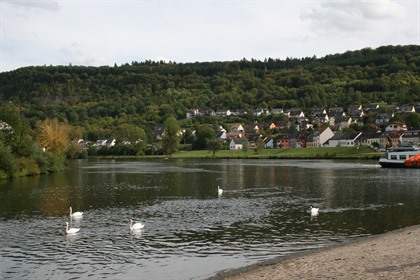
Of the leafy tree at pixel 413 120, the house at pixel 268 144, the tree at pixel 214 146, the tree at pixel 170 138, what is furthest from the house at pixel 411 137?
the tree at pixel 170 138

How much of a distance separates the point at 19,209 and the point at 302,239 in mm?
23672

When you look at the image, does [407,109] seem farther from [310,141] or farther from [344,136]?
[344,136]

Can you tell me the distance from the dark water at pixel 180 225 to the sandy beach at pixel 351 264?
1718 mm

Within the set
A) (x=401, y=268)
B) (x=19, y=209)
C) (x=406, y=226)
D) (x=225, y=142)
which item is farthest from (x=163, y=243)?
(x=225, y=142)

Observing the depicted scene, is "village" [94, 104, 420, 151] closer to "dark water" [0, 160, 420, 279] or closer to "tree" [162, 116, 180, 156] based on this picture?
"tree" [162, 116, 180, 156]

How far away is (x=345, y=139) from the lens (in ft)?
498

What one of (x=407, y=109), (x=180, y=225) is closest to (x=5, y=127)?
(x=180, y=225)

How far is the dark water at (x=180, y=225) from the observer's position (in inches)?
833

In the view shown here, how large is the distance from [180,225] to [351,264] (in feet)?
45.7

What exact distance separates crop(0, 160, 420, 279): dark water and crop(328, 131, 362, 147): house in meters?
97.9

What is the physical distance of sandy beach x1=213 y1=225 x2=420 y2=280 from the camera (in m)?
16.9

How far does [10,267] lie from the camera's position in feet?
68.3

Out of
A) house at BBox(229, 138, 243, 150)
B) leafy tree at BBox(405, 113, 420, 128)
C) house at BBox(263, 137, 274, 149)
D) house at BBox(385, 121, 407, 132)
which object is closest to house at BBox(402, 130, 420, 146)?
house at BBox(385, 121, 407, 132)

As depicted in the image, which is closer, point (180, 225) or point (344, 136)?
point (180, 225)
